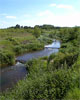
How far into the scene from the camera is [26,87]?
4.52 meters

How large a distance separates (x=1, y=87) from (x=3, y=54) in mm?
5720

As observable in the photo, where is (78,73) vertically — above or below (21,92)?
above

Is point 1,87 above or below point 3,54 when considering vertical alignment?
below

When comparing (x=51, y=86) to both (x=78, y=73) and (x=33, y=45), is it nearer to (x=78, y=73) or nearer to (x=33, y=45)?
(x=78, y=73)

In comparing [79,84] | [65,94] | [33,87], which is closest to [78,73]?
[79,84]

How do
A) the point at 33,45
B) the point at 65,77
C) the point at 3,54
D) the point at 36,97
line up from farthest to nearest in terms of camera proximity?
the point at 33,45
the point at 3,54
the point at 65,77
the point at 36,97

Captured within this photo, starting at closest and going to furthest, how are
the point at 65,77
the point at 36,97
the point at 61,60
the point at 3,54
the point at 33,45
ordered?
the point at 36,97 < the point at 65,77 < the point at 61,60 < the point at 3,54 < the point at 33,45

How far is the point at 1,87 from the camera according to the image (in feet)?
31.3

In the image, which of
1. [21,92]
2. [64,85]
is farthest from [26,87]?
[64,85]

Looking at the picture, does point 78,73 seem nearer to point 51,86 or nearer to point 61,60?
point 51,86

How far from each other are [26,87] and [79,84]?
1955 mm

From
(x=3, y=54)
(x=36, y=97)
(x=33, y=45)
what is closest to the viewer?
(x=36, y=97)

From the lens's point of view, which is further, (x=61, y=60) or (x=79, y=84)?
(x=61, y=60)

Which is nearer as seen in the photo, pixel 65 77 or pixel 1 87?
pixel 65 77
